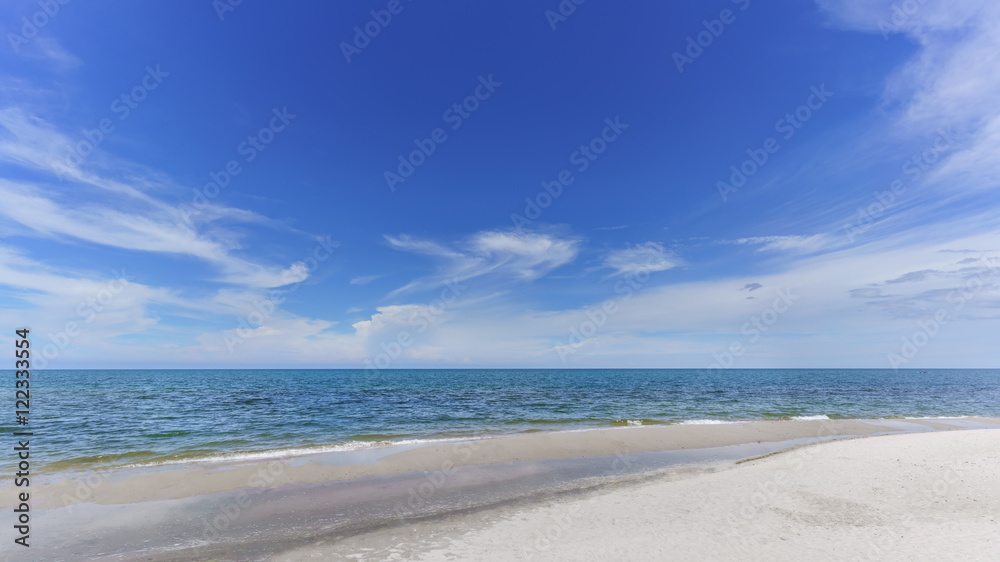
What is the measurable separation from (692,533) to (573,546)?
2.55 metres

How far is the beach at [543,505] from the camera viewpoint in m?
7.95

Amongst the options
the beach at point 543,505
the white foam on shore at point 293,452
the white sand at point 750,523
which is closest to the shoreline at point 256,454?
the white foam on shore at point 293,452

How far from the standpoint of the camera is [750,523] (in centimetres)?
880

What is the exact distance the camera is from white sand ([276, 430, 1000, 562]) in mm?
7551

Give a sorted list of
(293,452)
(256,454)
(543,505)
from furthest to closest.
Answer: (293,452), (256,454), (543,505)

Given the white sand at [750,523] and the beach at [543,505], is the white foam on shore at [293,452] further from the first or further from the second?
the white sand at [750,523]

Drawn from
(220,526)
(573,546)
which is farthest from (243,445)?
(573,546)

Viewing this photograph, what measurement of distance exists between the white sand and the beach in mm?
45

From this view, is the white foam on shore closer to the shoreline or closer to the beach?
the shoreline

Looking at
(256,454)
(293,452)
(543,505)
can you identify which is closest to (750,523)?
(543,505)

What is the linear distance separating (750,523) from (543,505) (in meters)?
4.67

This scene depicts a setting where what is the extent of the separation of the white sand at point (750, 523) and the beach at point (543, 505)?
0.05 m

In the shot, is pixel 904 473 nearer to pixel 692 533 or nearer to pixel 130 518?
pixel 692 533

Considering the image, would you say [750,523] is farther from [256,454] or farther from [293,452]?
[256,454]
